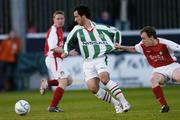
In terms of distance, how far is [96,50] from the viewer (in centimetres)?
1564

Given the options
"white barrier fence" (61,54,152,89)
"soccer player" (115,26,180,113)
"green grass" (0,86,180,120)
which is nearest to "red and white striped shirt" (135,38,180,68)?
"soccer player" (115,26,180,113)

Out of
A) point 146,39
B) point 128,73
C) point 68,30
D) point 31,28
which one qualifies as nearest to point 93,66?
point 146,39

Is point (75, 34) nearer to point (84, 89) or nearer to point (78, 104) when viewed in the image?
point (78, 104)

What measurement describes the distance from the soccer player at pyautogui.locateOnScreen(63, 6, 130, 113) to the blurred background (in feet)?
35.7

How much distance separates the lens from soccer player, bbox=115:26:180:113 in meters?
15.5

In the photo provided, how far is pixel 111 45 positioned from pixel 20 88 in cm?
1275

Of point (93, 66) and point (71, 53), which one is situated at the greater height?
point (71, 53)

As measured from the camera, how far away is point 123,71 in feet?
87.7

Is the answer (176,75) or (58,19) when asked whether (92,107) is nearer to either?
(58,19)

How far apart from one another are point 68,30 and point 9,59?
2.69 m

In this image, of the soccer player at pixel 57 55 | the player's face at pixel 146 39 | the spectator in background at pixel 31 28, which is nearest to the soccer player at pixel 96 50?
the player's face at pixel 146 39

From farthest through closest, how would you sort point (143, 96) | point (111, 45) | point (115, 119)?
point (143, 96), point (111, 45), point (115, 119)

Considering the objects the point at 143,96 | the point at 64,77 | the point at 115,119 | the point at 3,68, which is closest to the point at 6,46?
the point at 3,68

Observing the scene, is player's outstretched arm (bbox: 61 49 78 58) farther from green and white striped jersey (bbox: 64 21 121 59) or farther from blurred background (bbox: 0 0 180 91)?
blurred background (bbox: 0 0 180 91)
